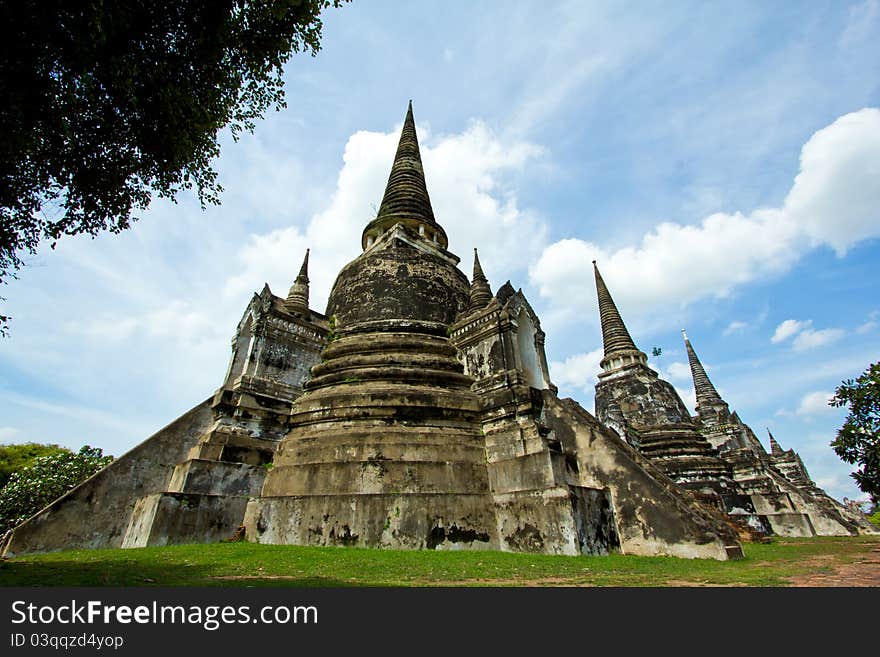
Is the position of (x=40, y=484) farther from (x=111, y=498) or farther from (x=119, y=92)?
(x=119, y=92)

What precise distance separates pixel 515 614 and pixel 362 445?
742 cm

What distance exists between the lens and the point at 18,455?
25750 millimetres

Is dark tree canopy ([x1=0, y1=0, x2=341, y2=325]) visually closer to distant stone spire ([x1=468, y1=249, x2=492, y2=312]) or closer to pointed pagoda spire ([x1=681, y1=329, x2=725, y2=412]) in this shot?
distant stone spire ([x1=468, y1=249, x2=492, y2=312])

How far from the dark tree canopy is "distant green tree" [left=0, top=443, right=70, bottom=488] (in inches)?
935

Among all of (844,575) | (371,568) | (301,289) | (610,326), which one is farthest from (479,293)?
(610,326)

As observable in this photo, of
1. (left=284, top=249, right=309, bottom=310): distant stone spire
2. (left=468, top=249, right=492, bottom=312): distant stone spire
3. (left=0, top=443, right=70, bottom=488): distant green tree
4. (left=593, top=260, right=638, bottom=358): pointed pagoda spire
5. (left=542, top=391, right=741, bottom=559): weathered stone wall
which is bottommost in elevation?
(left=542, top=391, right=741, bottom=559): weathered stone wall

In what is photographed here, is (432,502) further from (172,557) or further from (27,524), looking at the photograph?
(27,524)

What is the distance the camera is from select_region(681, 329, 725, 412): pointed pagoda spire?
33000 mm

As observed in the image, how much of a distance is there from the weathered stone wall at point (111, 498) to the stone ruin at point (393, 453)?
3 centimetres

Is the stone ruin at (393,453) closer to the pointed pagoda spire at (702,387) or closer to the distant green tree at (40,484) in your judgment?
the distant green tree at (40,484)

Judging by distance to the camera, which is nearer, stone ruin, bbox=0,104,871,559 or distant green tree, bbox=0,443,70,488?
stone ruin, bbox=0,104,871,559

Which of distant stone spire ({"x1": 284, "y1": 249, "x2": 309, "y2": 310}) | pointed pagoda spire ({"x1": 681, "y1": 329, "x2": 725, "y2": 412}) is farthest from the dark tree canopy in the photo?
pointed pagoda spire ({"x1": 681, "y1": 329, "x2": 725, "y2": 412})

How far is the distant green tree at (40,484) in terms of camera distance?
57.3 ft

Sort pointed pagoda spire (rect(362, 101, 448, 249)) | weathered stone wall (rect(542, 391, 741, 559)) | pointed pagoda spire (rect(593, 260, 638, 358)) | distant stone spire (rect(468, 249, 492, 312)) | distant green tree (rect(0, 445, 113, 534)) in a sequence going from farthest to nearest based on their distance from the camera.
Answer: pointed pagoda spire (rect(593, 260, 638, 358)), pointed pagoda spire (rect(362, 101, 448, 249)), distant green tree (rect(0, 445, 113, 534)), distant stone spire (rect(468, 249, 492, 312)), weathered stone wall (rect(542, 391, 741, 559))
